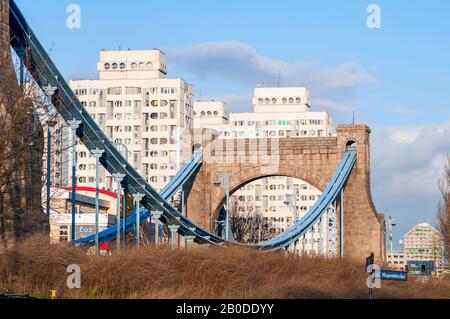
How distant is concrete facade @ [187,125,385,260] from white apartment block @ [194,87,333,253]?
9967 centimetres

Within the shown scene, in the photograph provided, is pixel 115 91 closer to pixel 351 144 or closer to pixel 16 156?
pixel 351 144

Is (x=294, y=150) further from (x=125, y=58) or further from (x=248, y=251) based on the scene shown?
(x=125, y=58)

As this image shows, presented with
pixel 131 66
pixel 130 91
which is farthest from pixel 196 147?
pixel 131 66

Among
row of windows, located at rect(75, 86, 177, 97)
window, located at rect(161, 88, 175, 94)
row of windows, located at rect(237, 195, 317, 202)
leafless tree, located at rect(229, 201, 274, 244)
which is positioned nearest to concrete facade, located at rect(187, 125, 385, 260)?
leafless tree, located at rect(229, 201, 274, 244)

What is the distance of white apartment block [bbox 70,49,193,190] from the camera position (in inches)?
5886

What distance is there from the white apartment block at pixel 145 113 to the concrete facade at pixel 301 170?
238ft

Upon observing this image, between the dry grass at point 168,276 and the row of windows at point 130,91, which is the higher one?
the row of windows at point 130,91

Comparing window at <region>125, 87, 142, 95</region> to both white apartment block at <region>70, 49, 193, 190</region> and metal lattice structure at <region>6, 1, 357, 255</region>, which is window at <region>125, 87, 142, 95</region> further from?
metal lattice structure at <region>6, 1, 357, 255</region>

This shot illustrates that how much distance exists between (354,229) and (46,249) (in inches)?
1551

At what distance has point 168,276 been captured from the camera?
3822 centimetres

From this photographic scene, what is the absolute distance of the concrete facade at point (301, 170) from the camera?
72.2 meters

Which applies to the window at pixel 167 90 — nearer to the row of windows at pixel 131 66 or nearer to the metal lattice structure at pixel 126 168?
the row of windows at pixel 131 66

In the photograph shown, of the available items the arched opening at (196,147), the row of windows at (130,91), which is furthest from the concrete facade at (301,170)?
the row of windows at (130,91)
